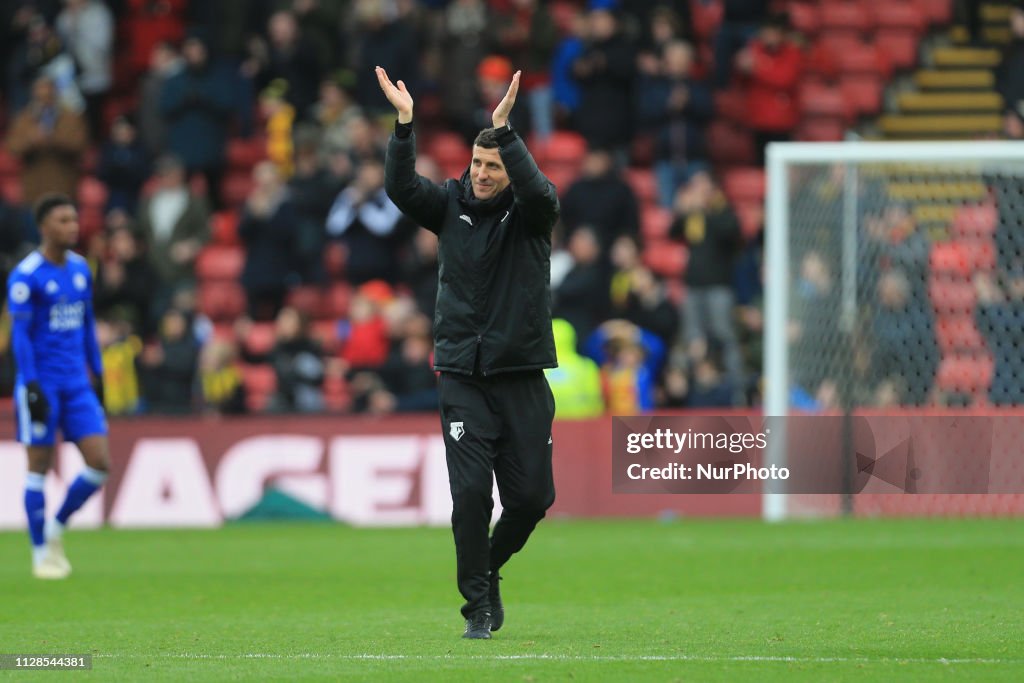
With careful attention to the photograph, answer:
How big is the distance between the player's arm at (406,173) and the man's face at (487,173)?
194 mm

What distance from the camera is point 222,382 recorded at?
749 inches

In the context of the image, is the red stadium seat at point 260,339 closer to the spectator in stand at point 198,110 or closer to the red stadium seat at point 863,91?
the spectator in stand at point 198,110

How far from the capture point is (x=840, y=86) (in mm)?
22656

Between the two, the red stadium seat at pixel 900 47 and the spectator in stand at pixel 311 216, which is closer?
the spectator in stand at pixel 311 216

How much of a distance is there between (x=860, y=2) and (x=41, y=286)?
13.7 meters

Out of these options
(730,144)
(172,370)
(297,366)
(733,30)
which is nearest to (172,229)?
(172,370)

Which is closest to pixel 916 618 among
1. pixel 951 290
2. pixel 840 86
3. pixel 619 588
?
pixel 619 588

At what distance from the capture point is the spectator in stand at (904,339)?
16953 millimetres

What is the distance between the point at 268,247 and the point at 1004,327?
8.01m

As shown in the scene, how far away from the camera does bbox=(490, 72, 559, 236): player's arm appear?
8.12m

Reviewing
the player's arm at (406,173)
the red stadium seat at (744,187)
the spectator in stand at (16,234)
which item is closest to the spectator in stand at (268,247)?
the spectator in stand at (16,234)

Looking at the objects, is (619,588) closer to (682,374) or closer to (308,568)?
(308,568)

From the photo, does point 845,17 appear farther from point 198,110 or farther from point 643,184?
point 198,110

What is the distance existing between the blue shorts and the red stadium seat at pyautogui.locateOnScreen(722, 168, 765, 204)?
10.8m
